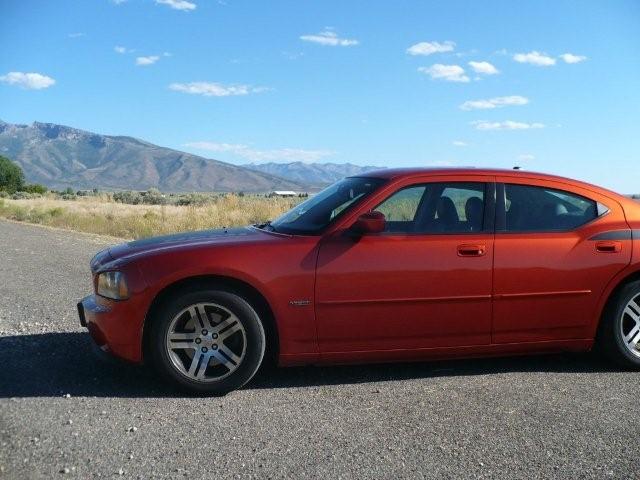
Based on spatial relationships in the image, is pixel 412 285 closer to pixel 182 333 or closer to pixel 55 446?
pixel 182 333

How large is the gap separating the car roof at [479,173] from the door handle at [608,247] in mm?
453

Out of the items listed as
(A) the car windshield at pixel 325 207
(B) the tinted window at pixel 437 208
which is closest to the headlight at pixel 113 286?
(A) the car windshield at pixel 325 207

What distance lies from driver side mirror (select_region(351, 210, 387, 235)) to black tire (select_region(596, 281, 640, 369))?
75.3 inches

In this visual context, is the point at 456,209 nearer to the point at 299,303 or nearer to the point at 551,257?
the point at 551,257

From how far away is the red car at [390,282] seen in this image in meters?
4.42

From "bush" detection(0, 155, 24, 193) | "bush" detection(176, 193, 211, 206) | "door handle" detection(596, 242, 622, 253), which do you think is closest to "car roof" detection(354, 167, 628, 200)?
"door handle" detection(596, 242, 622, 253)

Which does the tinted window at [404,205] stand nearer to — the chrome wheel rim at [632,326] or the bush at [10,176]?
the chrome wheel rim at [632,326]

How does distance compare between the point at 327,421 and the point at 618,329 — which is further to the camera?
the point at 618,329

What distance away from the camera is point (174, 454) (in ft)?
11.4

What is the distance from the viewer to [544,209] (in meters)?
5.04

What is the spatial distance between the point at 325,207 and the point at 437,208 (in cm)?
→ 84

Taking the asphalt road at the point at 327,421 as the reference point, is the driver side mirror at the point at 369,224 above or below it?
above

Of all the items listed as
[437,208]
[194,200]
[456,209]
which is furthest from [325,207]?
[194,200]

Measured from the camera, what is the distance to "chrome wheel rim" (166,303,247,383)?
4.41m
